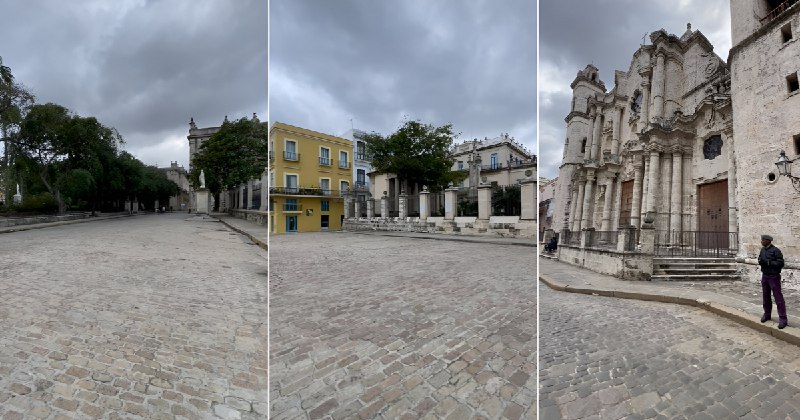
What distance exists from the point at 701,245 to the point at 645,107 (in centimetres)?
846

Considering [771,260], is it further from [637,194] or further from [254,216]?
[254,216]

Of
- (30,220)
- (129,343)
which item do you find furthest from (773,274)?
(30,220)

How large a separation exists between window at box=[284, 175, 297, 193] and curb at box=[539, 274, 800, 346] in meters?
10.1

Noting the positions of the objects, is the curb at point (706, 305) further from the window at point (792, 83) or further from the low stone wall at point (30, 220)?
the low stone wall at point (30, 220)

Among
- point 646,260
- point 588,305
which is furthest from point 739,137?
point 588,305

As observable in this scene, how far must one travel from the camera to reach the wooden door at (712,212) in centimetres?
1126

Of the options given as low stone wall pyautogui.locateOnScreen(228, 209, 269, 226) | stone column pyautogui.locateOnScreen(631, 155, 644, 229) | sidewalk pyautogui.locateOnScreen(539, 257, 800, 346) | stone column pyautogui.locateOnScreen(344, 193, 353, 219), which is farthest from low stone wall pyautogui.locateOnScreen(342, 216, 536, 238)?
low stone wall pyautogui.locateOnScreen(228, 209, 269, 226)

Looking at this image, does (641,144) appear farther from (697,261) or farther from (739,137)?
(697,261)

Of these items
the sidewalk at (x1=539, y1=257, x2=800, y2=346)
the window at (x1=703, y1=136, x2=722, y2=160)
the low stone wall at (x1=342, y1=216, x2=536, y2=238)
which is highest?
the window at (x1=703, y1=136, x2=722, y2=160)

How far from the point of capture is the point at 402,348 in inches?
107

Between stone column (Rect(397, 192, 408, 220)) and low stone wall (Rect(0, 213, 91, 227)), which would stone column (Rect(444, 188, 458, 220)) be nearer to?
stone column (Rect(397, 192, 408, 220))

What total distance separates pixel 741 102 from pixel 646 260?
4.98m

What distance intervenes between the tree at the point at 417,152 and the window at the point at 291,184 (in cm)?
724

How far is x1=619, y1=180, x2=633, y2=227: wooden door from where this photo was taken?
1630 cm
